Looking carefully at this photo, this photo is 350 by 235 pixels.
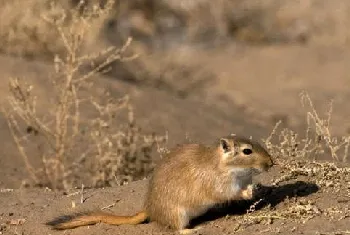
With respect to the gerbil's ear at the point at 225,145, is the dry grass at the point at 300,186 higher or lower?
lower

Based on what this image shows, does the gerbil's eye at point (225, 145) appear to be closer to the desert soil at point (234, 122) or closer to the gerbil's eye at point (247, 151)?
the gerbil's eye at point (247, 151)

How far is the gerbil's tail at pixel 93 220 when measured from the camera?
6133 mm

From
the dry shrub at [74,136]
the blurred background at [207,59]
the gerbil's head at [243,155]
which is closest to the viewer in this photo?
the gerbil's head at [243,155]

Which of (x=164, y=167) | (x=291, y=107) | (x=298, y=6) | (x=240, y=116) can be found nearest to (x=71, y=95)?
(x=164, y=167)

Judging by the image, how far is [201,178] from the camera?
19.5 feet

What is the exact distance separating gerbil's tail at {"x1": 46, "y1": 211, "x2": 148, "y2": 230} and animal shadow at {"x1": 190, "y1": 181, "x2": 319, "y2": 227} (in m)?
0.33

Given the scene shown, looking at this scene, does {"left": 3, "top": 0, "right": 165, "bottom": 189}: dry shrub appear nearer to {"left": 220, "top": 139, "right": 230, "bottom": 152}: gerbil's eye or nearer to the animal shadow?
the animal shadow

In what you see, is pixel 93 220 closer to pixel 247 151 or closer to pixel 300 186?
pixel 247 151

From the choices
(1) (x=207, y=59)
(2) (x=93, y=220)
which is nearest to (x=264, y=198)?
(2) (x=93, y=220)

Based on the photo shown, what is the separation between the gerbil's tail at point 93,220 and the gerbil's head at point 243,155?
634mm

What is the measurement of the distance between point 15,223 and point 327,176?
2.01 metres

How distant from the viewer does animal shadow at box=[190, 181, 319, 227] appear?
616 centimetres

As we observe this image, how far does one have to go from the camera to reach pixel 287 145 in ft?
23.8

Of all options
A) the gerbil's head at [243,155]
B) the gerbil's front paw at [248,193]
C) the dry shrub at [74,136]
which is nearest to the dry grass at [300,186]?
the gerbil's front paw at [248,193]
